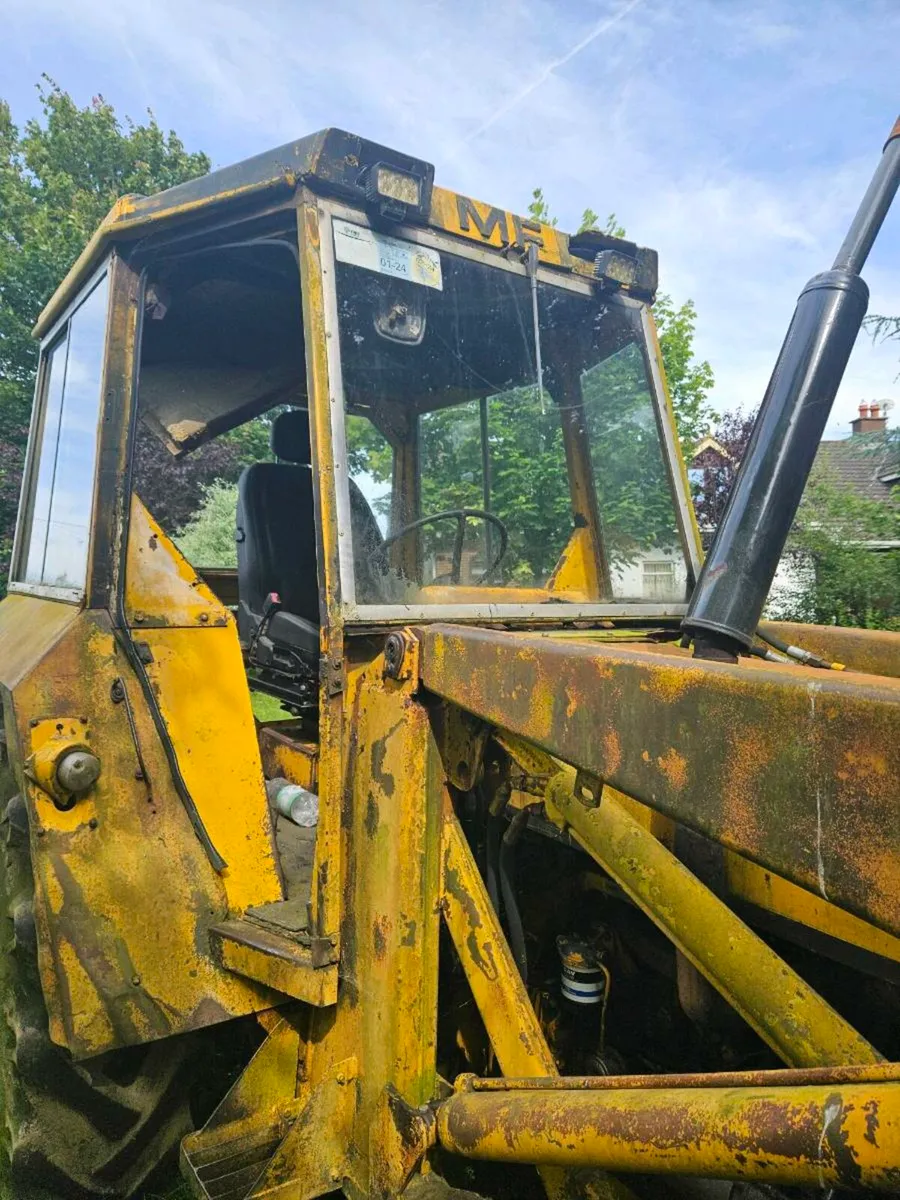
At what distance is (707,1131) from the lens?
3.66ft

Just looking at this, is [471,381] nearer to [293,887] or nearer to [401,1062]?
[293,887]

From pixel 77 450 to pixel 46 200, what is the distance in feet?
58.0

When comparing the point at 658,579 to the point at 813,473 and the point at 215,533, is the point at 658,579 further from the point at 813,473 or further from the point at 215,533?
the point at 813,473

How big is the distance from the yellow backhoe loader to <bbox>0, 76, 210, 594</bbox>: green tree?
11.2 m

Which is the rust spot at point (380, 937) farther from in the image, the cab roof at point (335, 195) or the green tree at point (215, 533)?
the green tree at point (215, 533)

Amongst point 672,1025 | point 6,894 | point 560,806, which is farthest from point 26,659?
point 672,1025

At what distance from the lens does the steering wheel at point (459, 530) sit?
2.24 metres

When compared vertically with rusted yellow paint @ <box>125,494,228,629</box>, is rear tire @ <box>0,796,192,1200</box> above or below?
below

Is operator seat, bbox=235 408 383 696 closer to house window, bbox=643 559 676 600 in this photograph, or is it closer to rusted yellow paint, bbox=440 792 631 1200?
house window, bbox=643 559 676 600

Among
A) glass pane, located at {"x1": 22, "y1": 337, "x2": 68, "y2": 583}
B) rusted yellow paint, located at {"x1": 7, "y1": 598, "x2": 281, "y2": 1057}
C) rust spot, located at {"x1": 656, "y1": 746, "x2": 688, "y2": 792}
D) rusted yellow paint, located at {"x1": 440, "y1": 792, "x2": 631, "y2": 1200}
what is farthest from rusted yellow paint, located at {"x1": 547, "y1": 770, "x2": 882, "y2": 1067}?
glass pane, located at {"x1": 22, "y1": 337, "x2": 68, "y2": 583}

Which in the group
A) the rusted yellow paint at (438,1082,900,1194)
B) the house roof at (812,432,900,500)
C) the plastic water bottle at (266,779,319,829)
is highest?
the house roof at (812,432,900,500)

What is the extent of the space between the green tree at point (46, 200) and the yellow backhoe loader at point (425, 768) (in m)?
11.2

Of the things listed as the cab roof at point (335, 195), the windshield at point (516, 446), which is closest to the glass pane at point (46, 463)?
the cab roof at point (335, 195)

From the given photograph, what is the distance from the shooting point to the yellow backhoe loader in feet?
4.59
